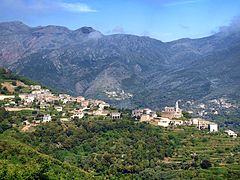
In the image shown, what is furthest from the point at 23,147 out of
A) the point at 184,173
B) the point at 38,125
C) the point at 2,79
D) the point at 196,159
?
the point at 2,79

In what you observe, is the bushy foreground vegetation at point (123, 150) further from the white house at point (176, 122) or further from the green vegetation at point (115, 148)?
the white house at point (176, 122)

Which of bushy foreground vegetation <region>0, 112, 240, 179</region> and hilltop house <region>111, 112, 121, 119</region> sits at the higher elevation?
hilltop house <region>111, 112, 121, 119</region>

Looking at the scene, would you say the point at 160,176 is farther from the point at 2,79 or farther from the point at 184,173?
the point at 2,79

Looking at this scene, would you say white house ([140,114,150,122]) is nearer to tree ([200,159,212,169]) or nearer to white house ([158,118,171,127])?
white house ([158,118,171,127])

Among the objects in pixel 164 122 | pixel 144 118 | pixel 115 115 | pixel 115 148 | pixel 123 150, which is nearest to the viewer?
pixel 123 150

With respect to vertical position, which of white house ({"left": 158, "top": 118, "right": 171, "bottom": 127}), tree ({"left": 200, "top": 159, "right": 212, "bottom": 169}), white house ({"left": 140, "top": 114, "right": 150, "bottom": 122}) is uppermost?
white house ({"left": 140, "top": 114, "right": 150, "bottom": 122})

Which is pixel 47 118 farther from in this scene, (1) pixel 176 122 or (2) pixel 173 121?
(1) pixel 176 122

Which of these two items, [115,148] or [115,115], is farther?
[115,115]

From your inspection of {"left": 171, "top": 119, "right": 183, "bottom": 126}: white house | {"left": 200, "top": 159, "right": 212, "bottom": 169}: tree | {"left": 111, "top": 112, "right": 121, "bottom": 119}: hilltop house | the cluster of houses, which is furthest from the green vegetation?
{"left": 171, "top": 119, "right": 183, "bottom": 126}: white house

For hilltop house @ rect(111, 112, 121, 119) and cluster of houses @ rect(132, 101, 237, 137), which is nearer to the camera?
cluster of houses @ rect(132, 101, 237, 137)

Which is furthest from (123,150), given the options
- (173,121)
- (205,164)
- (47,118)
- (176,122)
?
(176,122)

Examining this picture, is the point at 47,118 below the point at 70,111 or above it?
below

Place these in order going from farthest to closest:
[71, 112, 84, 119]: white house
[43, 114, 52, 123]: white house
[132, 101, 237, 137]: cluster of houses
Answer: [71, 112, 84, 119]: white house, [132, 101, 237, 137]: cluster of houses, [43, 114, 52, 123]: white house

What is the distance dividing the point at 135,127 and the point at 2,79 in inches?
1473
